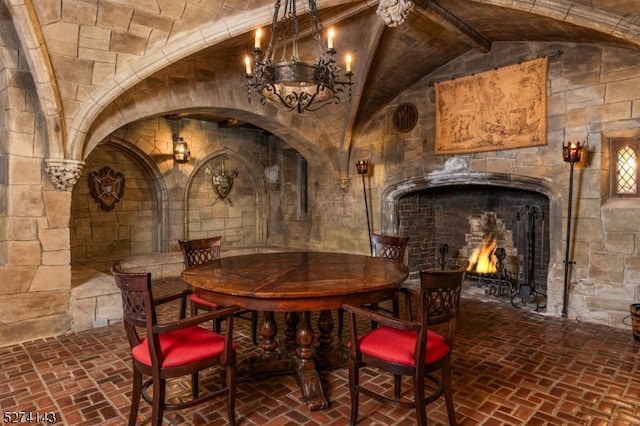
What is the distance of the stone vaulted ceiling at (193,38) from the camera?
10.4 ft

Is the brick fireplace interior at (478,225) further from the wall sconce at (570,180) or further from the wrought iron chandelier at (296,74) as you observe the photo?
the wrought iron chandelier at (296,74)

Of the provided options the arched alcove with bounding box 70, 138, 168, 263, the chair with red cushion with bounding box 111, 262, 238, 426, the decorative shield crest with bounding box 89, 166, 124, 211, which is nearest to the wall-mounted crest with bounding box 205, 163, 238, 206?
the arched alcove with bounding box 70, 138, 168, 263

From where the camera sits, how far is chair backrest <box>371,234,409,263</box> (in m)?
3.68

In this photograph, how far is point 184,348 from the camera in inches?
80.0

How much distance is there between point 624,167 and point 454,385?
10.3 feet

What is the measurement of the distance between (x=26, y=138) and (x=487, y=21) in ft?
16.1

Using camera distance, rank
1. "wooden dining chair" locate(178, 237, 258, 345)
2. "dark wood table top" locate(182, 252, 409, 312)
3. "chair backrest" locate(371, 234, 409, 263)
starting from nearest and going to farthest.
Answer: "dark wood table top" locate(182, 252, 409, 312) < "wooden dining chair" locate(178, 237, 258, 345) < "chair backrest" locate(371, 234, 409, 263)

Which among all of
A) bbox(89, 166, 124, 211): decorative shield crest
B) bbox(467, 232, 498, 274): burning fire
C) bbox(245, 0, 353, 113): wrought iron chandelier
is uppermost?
bbox(245, 0, 353, 113): wrought iron chandelier

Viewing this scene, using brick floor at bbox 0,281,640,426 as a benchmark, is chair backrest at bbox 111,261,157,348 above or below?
above

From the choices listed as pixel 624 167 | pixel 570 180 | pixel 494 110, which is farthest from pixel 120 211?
pixel 624 167

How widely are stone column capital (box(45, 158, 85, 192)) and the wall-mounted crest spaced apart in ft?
12.8

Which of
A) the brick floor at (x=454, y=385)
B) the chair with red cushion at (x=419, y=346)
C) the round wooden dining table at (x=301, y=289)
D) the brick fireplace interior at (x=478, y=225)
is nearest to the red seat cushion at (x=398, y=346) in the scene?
the chair with red cushion at (x=419, y=346)

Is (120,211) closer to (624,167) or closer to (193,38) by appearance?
(193,38)

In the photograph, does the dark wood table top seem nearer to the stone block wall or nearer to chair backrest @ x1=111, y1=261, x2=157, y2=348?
chair backrest @ x1=111, y1=261, x2=157, y2=348
